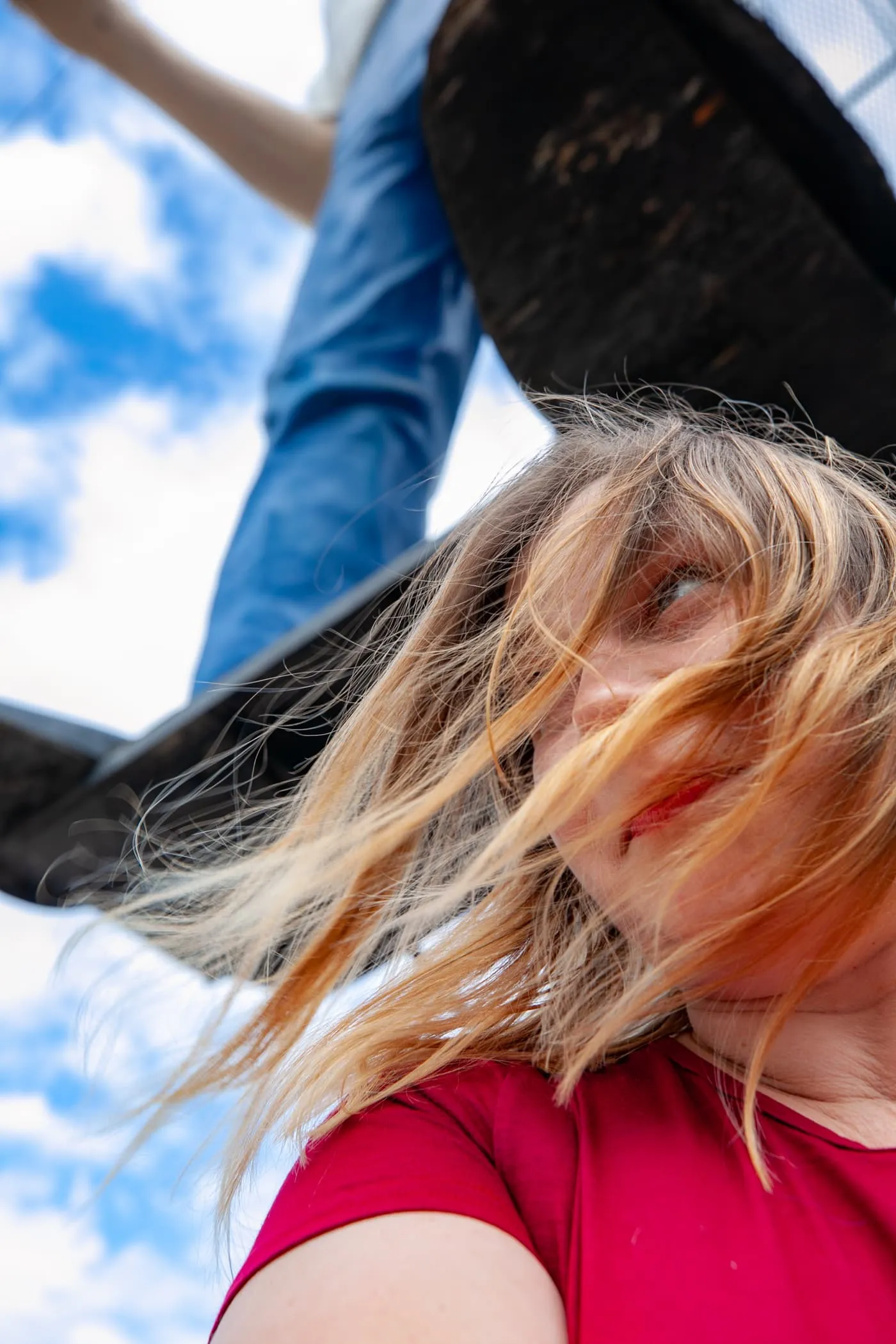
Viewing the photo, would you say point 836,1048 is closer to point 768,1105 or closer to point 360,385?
point 768,1105

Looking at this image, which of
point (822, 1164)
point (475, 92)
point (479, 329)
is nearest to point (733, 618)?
point (822, 1164)

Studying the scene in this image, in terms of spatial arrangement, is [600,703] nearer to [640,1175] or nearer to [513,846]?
[513,846]

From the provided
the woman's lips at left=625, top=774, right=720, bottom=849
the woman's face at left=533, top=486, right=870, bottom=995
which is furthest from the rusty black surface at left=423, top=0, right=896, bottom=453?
the woman's lips at left=625, top=774, right=720, bottom=849

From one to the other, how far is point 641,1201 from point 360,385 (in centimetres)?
106

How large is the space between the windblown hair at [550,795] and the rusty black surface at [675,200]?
165mm

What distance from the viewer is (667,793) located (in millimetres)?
556

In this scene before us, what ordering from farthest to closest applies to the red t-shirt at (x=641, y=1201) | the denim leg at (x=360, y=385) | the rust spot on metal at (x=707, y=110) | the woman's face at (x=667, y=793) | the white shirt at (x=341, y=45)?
the white shirt at (x=341, y=45)
the denim leg at (x=360, y=385)
the rust spot on metal at (x=707, y=110)
the woman's face at (x=667, y=793)
the red t-shirt at (x=641, y=1201)

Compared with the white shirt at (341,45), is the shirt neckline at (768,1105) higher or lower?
lower

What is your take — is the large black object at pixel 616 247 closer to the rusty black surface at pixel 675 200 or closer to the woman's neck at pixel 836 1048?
the rusty black surface at pixel 675 200

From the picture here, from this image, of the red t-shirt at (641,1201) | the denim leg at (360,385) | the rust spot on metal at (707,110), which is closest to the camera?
the red t-shirt at (641,1201)

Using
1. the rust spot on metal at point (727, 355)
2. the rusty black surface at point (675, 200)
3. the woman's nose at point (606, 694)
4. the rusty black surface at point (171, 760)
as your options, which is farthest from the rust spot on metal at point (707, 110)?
the woman's nose at point (606, 694)

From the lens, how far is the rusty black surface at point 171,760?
930 mm

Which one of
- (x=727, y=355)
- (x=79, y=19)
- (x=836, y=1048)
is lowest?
(x=836, y=1048)

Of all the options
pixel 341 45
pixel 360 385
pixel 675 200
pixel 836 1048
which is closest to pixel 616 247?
pixel 675 200
